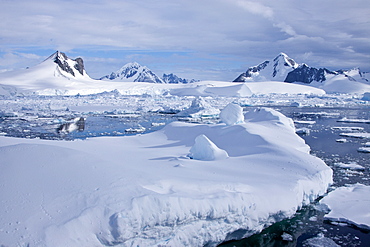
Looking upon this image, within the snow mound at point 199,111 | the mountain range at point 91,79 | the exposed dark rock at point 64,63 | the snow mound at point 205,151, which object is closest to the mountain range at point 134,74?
the mountain range at point 91,79

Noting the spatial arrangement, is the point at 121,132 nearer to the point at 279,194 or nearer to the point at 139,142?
the point at 139,142

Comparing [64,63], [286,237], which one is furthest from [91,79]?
[286,237]

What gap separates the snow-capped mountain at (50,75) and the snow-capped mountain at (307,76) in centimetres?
5687

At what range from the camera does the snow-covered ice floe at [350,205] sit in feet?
19.1

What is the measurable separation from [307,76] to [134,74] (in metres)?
105

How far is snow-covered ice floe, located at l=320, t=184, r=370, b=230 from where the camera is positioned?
19.1ft

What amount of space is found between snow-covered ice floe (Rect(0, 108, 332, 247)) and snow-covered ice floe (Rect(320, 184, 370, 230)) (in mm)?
331

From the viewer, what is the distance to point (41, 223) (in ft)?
12.6

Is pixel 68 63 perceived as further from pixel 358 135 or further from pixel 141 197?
pixel 141 197

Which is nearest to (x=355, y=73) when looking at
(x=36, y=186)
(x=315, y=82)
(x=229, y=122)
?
(x=315, y=82)

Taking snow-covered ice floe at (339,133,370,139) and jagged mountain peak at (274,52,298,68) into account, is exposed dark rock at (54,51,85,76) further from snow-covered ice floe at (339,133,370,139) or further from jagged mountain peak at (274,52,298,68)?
jagged mountain peak at (274,52,298,68)

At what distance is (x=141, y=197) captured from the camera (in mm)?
4441

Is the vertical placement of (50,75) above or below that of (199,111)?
above

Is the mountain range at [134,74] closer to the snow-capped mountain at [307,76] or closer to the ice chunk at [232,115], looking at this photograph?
the snow-capped mountain at [307,76]
